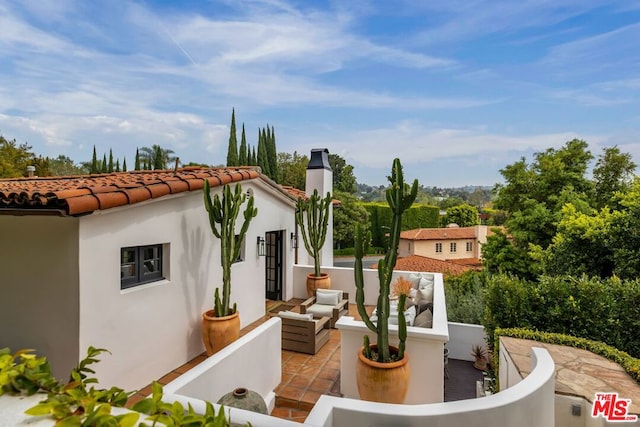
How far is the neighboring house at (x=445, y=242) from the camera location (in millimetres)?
35281

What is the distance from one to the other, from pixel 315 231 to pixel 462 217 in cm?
3782

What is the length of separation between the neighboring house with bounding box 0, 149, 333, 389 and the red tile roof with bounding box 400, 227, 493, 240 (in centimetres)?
A: 3057

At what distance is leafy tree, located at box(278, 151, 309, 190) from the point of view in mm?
39969

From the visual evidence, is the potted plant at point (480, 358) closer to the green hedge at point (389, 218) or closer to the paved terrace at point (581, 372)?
the paved terrace at point (581, 372)

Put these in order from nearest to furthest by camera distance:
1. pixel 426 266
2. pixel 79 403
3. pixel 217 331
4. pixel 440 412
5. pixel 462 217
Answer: pixel 79 403
pixel 440 412
pixel 217 331
pixel 426 266
pixel 462 217

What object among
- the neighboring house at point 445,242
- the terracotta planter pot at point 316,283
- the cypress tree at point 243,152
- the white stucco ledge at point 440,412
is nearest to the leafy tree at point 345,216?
the neighboring house at point 445,242

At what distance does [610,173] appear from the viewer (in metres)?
20.8

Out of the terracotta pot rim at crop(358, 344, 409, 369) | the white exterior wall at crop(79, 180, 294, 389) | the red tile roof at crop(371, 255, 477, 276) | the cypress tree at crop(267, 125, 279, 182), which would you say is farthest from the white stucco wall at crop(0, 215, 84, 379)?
the cypress tree at crop(267, 125, 279, 182)

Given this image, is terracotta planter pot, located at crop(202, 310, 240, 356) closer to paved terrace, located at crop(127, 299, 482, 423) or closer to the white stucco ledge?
paved terrace, located at crop(127, 299, 482, 423)

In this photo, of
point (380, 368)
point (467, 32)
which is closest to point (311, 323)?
point (380, 368)

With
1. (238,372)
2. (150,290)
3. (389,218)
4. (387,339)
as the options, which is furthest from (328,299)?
(389,218)

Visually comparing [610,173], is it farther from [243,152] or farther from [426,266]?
[243,152]

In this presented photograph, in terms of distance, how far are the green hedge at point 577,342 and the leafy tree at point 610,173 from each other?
17.9m

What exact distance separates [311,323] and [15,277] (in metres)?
5.68
